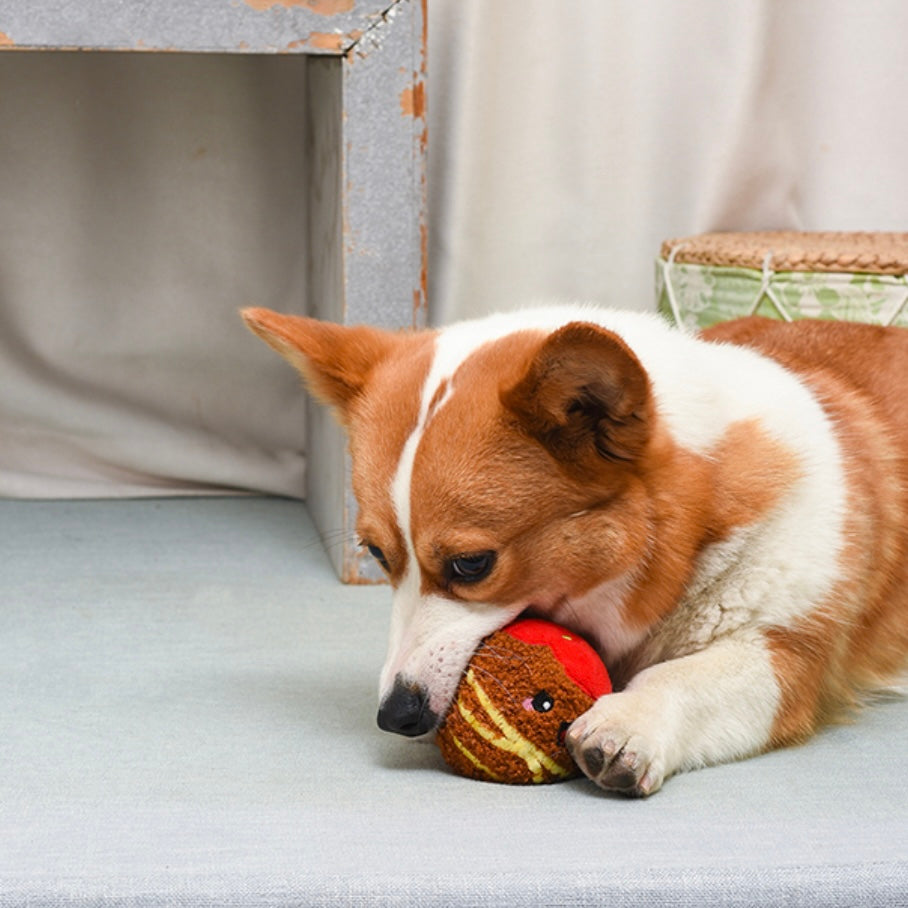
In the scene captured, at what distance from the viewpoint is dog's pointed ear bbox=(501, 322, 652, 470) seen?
1.34 meters

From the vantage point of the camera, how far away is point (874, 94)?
9.56 feet

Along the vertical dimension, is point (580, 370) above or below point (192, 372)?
above

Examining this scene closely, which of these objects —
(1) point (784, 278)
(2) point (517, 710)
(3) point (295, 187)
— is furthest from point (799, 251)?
(2) point (517, 710)

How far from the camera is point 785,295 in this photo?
8.02ft

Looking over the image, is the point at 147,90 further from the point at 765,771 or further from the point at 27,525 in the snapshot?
the point at 765,771

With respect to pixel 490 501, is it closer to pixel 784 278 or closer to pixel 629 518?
pixel 629 518

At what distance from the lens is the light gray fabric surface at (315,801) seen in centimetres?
122

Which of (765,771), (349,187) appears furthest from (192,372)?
(765,771)

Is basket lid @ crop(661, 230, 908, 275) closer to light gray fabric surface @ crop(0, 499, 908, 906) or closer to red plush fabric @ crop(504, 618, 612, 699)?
light gray fabric surface @ crop(0, 499, 908, 906)

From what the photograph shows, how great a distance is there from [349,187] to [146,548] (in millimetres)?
775

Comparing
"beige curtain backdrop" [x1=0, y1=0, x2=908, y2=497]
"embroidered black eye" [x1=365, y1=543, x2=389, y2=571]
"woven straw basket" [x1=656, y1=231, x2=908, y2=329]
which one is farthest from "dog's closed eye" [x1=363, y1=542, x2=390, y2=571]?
"beige curtain backdrop" [x1=0, y1=0, x2=908, y2=497]

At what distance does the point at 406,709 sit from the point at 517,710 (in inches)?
4.5

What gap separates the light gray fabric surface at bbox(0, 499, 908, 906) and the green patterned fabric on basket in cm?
85

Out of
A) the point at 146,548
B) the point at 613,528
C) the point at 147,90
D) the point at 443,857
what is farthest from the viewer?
the point at 147,90
